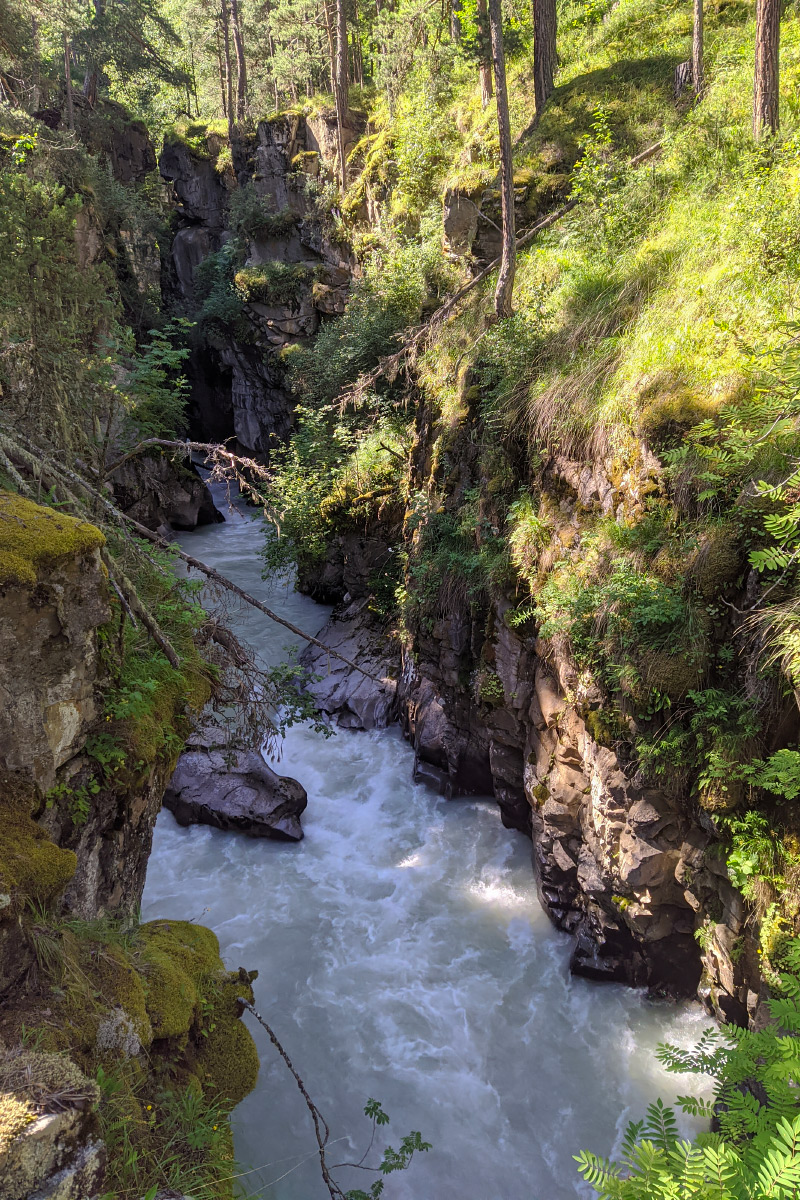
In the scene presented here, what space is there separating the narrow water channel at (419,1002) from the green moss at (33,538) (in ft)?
10.7

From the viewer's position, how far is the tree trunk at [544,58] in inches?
488

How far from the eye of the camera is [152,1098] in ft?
11.1

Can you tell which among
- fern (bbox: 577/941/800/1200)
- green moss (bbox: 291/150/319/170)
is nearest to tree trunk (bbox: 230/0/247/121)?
green moss (bbox: 291/150/319/170)

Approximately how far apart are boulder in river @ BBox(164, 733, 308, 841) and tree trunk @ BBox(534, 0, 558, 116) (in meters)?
13.5

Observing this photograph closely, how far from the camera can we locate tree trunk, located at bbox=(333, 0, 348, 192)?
18047 millimetres

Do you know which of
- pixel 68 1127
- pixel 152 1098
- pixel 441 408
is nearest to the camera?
pixel 68 1127

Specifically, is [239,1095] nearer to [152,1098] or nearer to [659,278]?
[152,1098]

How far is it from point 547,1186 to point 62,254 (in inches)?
352

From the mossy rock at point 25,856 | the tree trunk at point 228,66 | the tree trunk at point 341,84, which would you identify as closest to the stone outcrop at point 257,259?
the tree trunk at point 341,84

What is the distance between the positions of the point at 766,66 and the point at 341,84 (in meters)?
15.4

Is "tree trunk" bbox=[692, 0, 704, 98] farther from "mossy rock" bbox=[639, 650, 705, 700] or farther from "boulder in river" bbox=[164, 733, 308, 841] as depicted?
"boulder in river" bbox=[164, 733, 308, 841]

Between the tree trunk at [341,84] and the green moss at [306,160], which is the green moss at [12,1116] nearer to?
the tree trunk at [341,84]

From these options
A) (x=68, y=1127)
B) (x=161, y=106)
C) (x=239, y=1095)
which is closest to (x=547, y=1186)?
(x=239, y=1095)

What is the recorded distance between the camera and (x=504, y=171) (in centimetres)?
903
